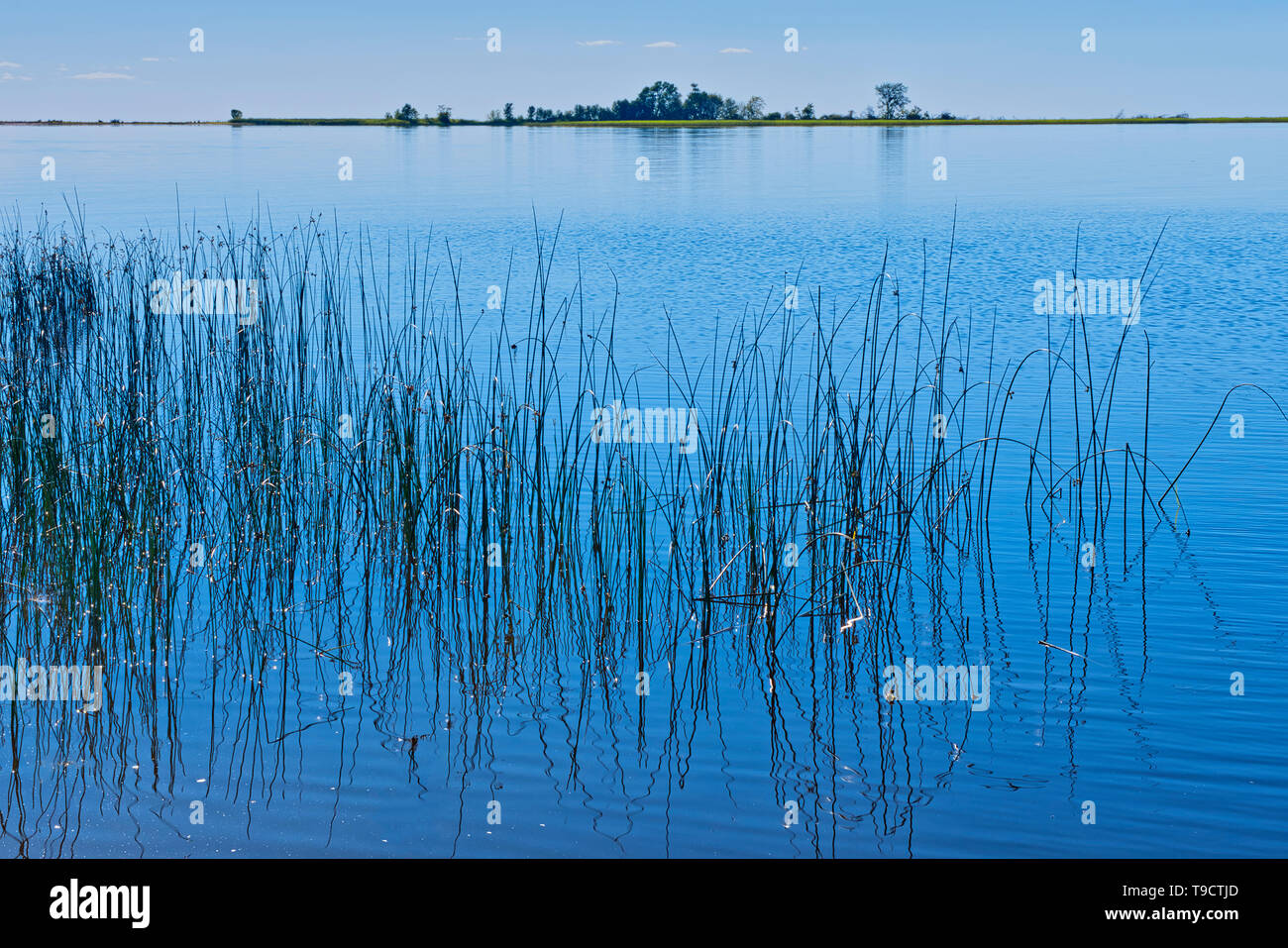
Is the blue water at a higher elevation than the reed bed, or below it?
below

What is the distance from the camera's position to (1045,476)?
16.9 feet

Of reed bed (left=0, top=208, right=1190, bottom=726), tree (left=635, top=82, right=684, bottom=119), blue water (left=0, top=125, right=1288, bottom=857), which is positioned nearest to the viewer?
blue water (left=0, top=125, right=1288, bottom=857)

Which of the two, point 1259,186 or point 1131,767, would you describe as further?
point 1259,186

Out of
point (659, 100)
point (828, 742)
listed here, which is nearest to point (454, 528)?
point (828, 742)

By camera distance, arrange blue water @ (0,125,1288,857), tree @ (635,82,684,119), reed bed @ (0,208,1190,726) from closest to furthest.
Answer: blue water @ (0,125,1288,857), reed bed @ (0,208,1190,726), tree @ (635,82,684,119)

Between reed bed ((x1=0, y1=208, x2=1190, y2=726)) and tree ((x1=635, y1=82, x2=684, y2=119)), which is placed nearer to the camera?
reed bed ((x1=0, y1=208, x2=1190, y2=726))

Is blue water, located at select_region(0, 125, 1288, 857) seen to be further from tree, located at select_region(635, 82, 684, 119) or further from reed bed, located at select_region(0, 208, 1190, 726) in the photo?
tree, located at select_region(635, 82, 684, 119)

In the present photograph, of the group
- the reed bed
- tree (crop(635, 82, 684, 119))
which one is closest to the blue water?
the reed bed

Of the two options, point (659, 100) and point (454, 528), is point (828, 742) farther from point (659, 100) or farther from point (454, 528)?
point (659, 100)

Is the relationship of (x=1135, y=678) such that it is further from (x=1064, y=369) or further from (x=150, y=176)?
(x=150, y=176)

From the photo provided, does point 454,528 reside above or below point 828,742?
above
